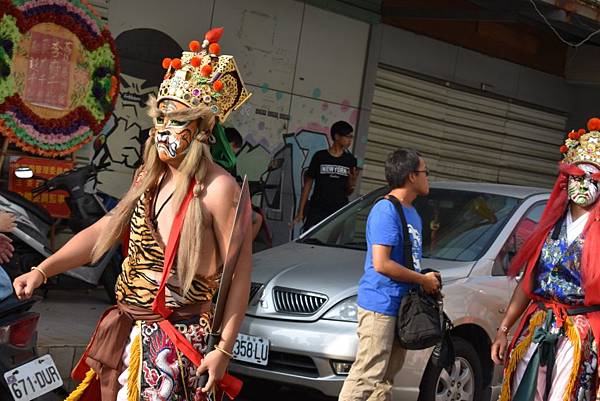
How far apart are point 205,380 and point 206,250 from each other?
48cm

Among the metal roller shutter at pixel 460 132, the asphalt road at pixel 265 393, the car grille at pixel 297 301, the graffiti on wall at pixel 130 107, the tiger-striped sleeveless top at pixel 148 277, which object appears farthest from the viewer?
the metal roller shutter at pixel 460 132

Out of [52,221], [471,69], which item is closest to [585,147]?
[52,221]

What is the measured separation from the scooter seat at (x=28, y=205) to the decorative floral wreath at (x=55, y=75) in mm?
1469

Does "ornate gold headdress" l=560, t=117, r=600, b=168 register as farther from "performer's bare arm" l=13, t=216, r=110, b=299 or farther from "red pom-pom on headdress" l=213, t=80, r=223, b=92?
"performer's bare arm" l=13, t=216, r=110, b=299

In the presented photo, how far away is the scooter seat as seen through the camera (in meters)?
8.21

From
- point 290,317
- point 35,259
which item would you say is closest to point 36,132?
point 35,259

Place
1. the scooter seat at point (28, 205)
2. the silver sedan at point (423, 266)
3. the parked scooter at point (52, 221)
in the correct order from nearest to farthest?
1. the silver sedan at point (423, 266)
2. the parked scooter at point (52, 221)
3. the scooter seat at point (28, 205)

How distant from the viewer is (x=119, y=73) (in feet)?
35.2

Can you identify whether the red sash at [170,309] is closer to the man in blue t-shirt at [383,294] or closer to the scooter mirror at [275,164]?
the man in blue t-shirt at [383,294]

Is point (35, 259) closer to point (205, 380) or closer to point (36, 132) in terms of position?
point (36, 132)

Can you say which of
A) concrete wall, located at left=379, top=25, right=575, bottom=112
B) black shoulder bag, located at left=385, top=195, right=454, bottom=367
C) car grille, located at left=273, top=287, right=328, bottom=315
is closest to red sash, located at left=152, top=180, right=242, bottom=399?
black shoulder bag, located at left=385, top=195, right=454, bottom=367

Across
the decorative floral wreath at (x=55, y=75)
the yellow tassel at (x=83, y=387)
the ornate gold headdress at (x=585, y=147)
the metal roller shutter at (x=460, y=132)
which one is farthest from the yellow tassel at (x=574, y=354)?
the metal roller shutter at (x=460, y=132)

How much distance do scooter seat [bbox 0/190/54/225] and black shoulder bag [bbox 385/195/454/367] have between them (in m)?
3.35

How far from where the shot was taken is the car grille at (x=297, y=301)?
7.09 m
